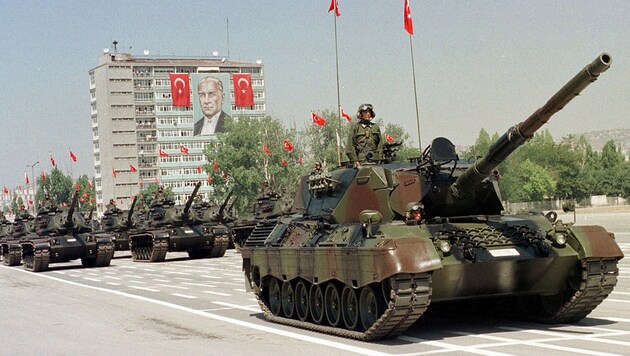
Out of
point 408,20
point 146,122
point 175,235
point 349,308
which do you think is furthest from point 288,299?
point 146,122

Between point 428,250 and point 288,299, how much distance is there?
495cm

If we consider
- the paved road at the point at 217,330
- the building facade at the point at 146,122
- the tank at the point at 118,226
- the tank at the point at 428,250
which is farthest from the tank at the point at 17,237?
the building facade at the point at 146,122

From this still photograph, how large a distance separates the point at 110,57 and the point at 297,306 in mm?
167930

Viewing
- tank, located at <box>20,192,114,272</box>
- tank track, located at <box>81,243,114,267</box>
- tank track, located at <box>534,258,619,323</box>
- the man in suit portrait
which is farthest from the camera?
the man in suit portrait

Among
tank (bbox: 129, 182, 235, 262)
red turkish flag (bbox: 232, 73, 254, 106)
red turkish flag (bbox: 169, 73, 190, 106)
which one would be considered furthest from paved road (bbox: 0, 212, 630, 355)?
red turkish flag (bbox: 232, 73, 254, 106)

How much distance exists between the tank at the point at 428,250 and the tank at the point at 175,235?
26262mm

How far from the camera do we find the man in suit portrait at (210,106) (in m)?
174

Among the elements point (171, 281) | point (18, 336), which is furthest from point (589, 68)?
point (171, 281)

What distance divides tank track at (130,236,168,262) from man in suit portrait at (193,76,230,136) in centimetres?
12407

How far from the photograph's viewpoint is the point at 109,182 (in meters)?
184

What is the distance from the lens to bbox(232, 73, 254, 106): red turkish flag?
545ft

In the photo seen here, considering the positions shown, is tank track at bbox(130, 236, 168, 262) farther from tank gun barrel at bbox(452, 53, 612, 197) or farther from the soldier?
tank gun barrel at bbox(452, 53, 612, 197)

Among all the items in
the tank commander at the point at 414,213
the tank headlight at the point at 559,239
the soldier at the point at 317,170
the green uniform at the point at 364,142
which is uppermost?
the green uniform at the point at 364,142

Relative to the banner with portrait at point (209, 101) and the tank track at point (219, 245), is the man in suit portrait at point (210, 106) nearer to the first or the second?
the banner with portrait at point (209, 101)
